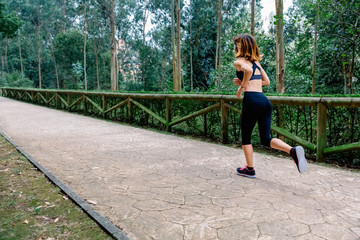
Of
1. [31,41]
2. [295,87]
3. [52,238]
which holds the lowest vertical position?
[52,238]

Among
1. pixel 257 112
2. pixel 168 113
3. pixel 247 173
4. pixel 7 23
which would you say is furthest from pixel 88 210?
pixel 7 23

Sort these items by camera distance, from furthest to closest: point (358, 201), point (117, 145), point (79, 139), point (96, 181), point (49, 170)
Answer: point (79, 139) → point (117, 145) → point (49, 170) → point (96, 181) → point (358, 201)

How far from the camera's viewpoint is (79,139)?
6.89 meters

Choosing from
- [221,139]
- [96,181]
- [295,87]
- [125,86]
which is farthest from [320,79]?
[125,86]

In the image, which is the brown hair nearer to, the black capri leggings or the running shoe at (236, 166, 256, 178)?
the black capri leggings

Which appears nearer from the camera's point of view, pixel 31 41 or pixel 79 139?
pixel 79 139

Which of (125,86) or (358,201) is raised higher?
(125,86)

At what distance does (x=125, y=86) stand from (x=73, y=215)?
4092 centimetres

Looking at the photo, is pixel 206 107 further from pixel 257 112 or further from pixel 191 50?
pixel 191 50

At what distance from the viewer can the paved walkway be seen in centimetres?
253

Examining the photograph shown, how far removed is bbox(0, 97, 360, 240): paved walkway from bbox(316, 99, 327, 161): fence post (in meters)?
0.27

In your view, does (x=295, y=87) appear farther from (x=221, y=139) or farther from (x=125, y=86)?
(x=125, y=86)

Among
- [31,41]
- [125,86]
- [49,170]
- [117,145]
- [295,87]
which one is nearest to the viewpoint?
[49,170]

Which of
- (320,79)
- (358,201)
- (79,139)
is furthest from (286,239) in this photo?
(320,79)
